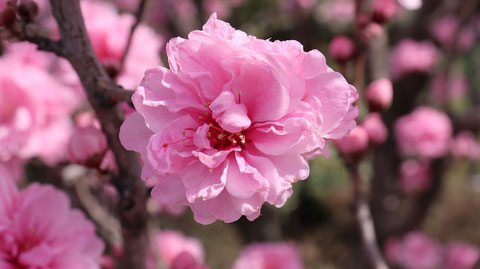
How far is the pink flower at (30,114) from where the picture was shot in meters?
1.09

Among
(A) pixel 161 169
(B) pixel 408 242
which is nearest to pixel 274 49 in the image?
(A) pixel 161 169

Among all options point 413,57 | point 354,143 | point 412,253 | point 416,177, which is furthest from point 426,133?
point 354,143

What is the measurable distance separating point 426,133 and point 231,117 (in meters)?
2.01

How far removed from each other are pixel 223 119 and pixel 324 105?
4.9 inches

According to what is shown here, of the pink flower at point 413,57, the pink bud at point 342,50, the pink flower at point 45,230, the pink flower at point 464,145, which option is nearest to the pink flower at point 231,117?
the pink flower at point 45,230

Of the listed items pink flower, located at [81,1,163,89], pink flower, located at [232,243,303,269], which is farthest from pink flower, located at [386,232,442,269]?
pink flower, located at [81,1,163,89]

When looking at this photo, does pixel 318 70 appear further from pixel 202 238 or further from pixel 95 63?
pixel 202 238

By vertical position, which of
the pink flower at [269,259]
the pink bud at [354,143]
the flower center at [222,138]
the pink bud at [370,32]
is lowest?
the pink flower at [269,259]

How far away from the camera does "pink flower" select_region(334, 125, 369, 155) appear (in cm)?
90

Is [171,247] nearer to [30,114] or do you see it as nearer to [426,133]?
[30,114]

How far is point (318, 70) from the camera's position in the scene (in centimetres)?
52

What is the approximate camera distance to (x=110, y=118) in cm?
66

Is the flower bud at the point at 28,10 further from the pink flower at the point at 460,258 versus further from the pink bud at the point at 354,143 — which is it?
the pink flower at the point at 460,258

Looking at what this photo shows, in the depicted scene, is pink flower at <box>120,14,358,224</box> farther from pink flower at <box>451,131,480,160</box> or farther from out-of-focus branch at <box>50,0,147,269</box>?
pink flower at <box>451,131,480,160</box>
